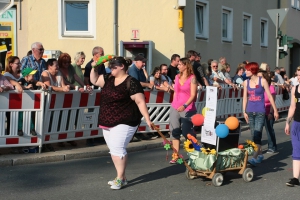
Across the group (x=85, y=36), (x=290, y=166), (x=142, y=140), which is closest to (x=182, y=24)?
(x=85, y=36)

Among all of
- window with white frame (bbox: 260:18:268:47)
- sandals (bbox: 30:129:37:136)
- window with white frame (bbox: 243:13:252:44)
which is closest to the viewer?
sandals (bbox: 30:129:37:136)

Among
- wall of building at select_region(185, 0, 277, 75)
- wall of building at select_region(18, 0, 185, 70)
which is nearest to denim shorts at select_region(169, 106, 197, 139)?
wall of building at select_region(18, 0, 185, 70)

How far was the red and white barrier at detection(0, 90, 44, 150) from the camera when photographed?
10.1 m

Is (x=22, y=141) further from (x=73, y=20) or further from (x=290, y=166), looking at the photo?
(x=73, y=20)

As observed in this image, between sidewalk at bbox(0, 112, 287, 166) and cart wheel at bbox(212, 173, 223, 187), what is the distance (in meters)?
3.50

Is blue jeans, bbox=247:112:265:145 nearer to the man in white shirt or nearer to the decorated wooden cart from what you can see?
the decorated wooden cart

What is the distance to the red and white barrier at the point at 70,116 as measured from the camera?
10.7 m

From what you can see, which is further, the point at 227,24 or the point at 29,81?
the point at 227,24

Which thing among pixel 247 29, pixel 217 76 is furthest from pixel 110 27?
pixel 247 29

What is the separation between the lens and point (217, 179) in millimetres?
7973

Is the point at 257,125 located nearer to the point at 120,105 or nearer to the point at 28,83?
the point at 120,105

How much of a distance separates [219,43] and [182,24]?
3.88 meters

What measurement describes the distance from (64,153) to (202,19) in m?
12.7

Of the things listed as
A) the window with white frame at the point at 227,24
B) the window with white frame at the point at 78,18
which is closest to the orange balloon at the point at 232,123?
the window with white frame at the point at 78,18
